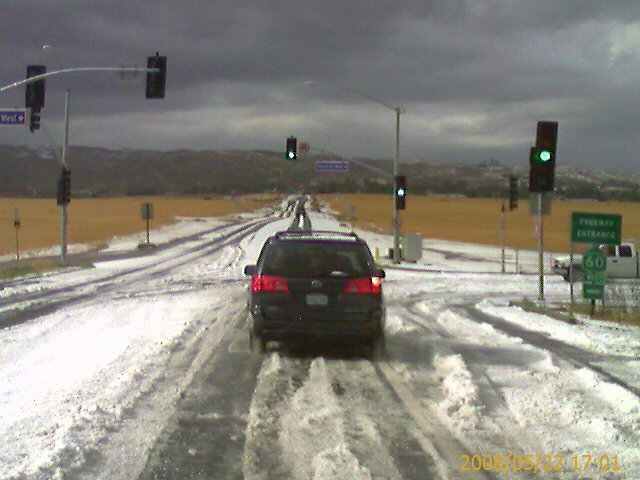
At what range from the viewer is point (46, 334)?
12.6 metres

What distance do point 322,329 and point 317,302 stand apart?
0.36 m

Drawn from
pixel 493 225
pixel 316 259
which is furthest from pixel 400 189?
pixel 493 225

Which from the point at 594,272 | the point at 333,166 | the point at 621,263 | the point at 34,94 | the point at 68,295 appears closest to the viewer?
the point at 594,272

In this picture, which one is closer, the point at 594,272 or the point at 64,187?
the point at 594,272

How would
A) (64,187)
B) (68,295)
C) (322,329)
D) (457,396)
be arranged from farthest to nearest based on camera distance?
(64,187)
(68,295)
(322,329)
(457,396)

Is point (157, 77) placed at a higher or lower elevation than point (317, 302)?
higher

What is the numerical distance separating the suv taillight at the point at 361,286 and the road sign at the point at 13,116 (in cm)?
1854

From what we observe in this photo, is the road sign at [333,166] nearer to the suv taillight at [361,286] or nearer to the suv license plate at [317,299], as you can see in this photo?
the suv taillight at [361,286]

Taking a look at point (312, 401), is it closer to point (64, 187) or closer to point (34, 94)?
point (34, 94)

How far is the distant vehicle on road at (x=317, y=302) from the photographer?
10453mm

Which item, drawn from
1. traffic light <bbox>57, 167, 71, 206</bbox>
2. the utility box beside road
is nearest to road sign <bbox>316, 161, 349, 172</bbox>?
the utility box beside road

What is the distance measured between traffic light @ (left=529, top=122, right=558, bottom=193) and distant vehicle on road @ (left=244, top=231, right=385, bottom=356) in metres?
9.78

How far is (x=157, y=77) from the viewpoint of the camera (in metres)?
22.5
